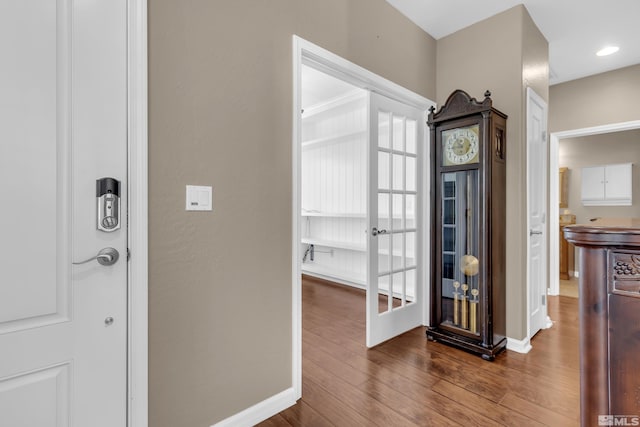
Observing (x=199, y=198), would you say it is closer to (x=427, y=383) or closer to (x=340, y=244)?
(x=427, y=383)

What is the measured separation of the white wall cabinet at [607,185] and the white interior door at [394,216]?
13.5ft

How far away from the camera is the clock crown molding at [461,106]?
2362 mm

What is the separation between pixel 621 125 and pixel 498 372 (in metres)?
3.45

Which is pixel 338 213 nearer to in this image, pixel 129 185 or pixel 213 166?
pixel 213 166

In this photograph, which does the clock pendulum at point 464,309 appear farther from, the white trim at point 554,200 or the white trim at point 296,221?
the white trim at point 554,200

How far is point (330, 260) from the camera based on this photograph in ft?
16.5

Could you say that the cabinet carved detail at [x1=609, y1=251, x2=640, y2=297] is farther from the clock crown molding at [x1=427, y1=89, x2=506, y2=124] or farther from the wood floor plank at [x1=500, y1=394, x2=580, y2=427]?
the clock crown molding at [x1=427, y1=89, x2=506, y2=124]

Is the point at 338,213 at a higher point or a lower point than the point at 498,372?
higher

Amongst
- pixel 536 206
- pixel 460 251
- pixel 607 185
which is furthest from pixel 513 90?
pixel 607 185

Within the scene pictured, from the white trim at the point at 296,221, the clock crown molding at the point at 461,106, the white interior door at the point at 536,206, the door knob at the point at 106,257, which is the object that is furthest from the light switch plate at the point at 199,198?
the white interior door at the point at 536,206

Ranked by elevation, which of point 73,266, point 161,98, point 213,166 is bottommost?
point 73,266

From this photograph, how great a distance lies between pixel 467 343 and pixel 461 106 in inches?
74.7

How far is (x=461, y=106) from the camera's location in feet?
8.22

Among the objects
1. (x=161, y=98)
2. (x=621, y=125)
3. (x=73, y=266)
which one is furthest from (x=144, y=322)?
(x=621, y=125)
